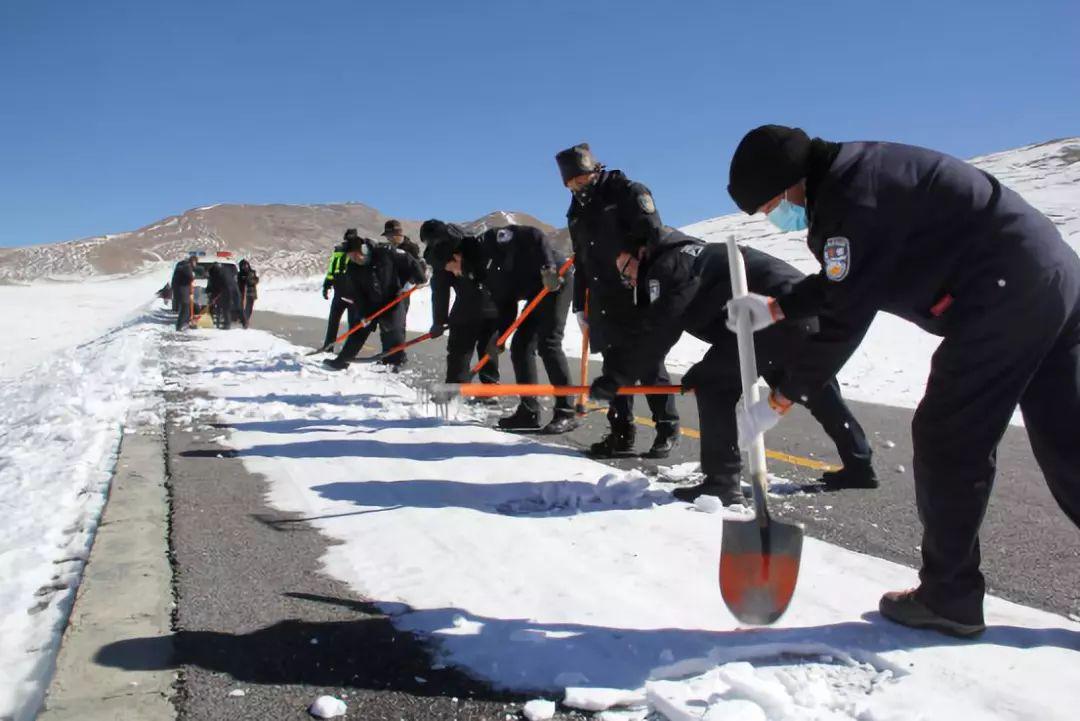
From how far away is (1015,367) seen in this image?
7.55 ft

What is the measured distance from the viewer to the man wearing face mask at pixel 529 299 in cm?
600

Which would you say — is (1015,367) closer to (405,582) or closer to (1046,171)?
(405,582)

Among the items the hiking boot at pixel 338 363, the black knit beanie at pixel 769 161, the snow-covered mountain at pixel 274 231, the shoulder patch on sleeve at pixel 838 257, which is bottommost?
the hiking boot at pixel 338 363

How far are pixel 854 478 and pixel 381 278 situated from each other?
6.64 m

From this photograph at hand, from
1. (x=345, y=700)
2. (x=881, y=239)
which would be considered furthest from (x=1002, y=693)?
(x=345, y=700)

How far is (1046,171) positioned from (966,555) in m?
52.0

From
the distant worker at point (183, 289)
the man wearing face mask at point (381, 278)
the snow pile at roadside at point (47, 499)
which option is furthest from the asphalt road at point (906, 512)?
the distant worker at point (183, 289)

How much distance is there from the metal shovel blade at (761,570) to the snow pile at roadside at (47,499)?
6.27 ft

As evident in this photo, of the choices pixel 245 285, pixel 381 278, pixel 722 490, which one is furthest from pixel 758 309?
pixel 245 285

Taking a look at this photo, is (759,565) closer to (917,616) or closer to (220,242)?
(917,616)

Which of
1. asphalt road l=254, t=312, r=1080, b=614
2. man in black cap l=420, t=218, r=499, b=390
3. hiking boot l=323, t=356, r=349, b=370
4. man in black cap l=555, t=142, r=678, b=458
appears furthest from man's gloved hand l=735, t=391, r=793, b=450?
hiking boot l=323, t=356, r=349, b=370

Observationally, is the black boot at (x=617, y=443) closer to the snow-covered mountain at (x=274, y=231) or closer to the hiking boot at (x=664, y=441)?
the hiking boot at (x=664, y=441)

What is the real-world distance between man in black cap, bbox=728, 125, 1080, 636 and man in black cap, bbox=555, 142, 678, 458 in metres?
2.18

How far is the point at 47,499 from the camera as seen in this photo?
3.83 meters
